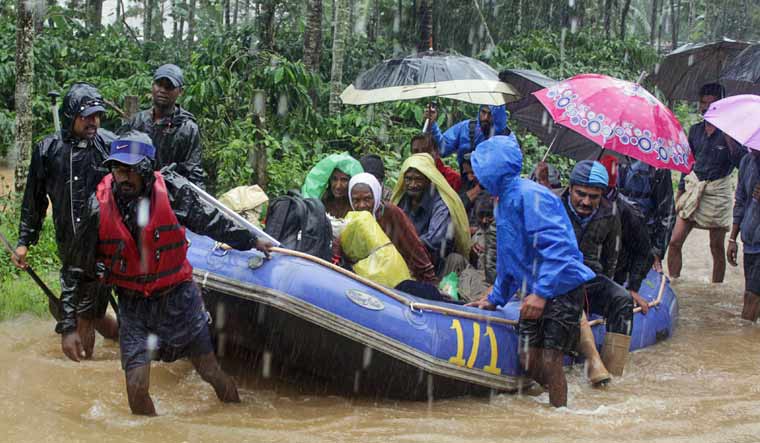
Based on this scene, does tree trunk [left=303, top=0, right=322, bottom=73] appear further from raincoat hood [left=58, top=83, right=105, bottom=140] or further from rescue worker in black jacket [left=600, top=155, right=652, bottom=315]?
raincoat hood [left=58, top=83, right=105, bottom=140]

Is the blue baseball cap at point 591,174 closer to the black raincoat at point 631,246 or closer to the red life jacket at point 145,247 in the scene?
the black raincoat at point 631,246

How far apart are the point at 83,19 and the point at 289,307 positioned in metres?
18.4

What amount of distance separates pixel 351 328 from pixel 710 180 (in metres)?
4.88

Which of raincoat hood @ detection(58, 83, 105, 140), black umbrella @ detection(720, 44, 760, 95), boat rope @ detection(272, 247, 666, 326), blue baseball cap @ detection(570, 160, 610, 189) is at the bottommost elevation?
boat rope @ detection(272, 247, 666, 326)

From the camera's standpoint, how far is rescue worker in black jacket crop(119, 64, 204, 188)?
17.9 ft

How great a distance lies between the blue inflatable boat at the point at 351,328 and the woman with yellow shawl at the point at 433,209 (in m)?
1.10

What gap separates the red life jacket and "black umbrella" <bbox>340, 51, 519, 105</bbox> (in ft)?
10.5

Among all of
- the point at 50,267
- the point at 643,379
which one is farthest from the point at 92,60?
the point at 643,379

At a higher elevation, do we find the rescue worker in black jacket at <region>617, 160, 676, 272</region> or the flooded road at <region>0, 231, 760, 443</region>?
the rescue worker in black jacket at <region>617, 160, 676, 272</region>

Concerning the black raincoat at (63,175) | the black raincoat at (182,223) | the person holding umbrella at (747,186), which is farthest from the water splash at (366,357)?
the person holding umbrella at (747,186)

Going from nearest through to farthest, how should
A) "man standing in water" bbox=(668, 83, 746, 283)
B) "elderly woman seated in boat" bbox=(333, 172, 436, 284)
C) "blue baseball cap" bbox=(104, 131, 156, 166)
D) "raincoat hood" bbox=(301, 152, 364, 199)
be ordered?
"blue baseball cap" bbox=(104, 131, 156, 166) → "elderly woman seated in boat" bbox=(333, 172, 436, 284) → "raincoat hood" bbox=(301, 152, 364, 199) → "man standing in water" bbox=(668, 83, 746, 283)

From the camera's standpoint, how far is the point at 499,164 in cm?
475

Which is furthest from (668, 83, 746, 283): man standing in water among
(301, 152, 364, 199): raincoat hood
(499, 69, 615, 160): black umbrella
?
(301, 152, 364, 199): raincoat hood

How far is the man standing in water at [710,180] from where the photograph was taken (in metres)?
7.92
